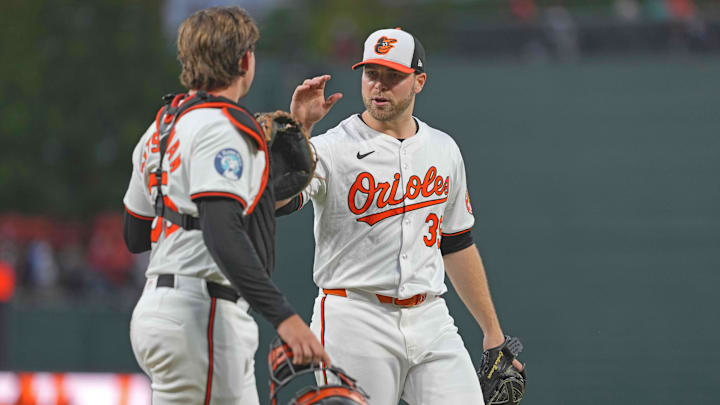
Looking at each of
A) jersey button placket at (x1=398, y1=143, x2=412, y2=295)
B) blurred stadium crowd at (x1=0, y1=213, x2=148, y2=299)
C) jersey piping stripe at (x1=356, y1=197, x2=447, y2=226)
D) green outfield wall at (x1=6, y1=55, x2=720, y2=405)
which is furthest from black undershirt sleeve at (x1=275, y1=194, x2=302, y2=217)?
blurred stadium crowd at (x1=0, y1=213, x2=148, y2=299)

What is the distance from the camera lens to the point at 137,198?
304 cm

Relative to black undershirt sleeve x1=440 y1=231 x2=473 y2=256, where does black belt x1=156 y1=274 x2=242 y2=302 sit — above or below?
above

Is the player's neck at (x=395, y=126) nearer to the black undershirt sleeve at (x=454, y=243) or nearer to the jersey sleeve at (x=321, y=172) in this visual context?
the jersey sleeve at (x=321, y=172)

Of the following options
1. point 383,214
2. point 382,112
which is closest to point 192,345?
point 383,214

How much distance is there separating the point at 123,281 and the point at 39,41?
15.3 m

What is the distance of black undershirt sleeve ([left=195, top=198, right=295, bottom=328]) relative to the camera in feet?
8.34

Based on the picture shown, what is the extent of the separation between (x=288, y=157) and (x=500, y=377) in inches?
57.3

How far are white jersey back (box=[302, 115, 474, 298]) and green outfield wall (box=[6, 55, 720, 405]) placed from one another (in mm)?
4292

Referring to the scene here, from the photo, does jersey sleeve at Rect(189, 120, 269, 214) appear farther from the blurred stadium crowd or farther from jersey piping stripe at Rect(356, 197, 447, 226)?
the blurred stadium crowd

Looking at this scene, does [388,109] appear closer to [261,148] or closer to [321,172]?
[321,172]

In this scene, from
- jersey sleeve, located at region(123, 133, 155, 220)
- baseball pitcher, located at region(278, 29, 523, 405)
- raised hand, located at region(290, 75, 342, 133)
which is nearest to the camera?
jersey sleeve, located at region(123, 133, 155, 220)

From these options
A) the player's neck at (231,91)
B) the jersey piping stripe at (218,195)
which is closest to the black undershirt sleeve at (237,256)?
the jersey piping stripe at (218,195)

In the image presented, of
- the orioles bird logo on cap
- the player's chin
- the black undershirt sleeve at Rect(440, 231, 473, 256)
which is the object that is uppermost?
the orioles bird logo on cap

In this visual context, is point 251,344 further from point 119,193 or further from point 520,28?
point 119,193
